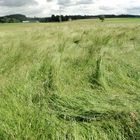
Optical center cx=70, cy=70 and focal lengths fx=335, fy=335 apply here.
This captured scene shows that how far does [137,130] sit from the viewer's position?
321 cm

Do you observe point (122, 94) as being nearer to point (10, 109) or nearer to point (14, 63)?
point (10, 109)

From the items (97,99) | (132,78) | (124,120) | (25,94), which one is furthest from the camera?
(132,78)

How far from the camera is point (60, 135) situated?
3066 millimetres

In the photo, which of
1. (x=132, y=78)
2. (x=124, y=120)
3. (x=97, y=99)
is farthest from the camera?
(x=132, y=78)

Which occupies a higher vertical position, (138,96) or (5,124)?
(5,124)

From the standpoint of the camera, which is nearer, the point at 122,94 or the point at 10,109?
the point at 10,109

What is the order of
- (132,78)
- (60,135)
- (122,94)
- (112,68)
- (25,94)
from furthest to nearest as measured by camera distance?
(112,68), (132,78), (122,94), (25,94), (60,135)

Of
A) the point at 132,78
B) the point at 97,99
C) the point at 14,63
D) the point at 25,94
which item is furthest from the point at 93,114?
the point at 14,63

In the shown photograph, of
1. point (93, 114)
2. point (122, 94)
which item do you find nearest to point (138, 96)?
point (122, 94)

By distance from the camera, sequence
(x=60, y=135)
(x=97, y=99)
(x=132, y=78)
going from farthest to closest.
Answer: (x=132, y=78) < (x=97, y=99) < (x=60, y=135)

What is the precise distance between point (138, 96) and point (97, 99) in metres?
0.56

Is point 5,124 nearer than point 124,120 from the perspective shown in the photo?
Yes

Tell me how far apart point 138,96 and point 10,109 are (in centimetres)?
170

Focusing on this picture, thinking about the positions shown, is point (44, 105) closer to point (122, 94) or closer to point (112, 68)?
point (122, 94)
